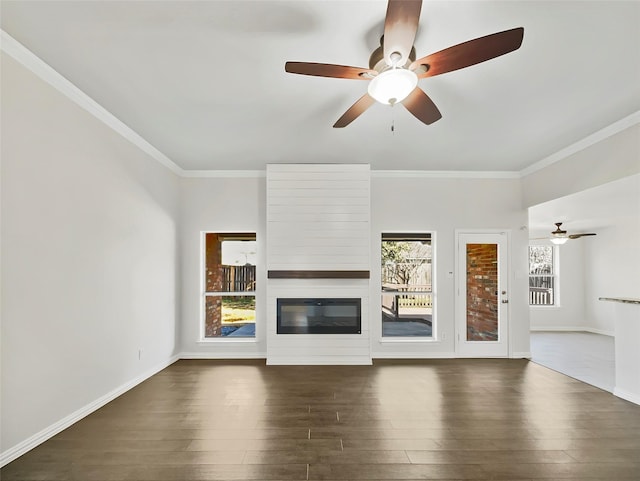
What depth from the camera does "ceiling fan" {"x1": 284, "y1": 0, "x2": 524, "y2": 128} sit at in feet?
5.42

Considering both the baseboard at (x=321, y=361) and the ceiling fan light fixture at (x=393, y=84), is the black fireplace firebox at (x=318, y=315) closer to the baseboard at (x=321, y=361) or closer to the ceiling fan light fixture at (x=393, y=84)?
the baseboard at (x=321, y=361)

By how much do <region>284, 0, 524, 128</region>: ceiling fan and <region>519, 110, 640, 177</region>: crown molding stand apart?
257 cm

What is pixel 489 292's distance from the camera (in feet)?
17.3

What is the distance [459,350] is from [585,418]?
211 centimetres

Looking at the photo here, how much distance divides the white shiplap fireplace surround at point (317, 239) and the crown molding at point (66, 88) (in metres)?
1.78

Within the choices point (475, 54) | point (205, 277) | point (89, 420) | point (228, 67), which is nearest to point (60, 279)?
point (89, 420)

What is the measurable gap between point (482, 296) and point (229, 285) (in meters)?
3.95

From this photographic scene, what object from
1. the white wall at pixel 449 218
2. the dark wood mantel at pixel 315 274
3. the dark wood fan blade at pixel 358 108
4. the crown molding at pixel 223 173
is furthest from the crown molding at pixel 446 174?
the dark wood fan blade at pixel 358 108

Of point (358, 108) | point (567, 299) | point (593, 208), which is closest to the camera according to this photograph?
point (358, 108)

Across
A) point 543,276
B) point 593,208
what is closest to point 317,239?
point 593,208

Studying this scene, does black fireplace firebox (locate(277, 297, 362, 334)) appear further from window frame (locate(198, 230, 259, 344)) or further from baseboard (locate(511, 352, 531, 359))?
baseboard (locate(511, 352, 531, 359))

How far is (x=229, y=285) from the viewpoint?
17.6ft

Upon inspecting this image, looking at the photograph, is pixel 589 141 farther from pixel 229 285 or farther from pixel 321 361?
pixel 229 285

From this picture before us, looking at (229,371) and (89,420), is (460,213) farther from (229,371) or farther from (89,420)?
(89,420)
